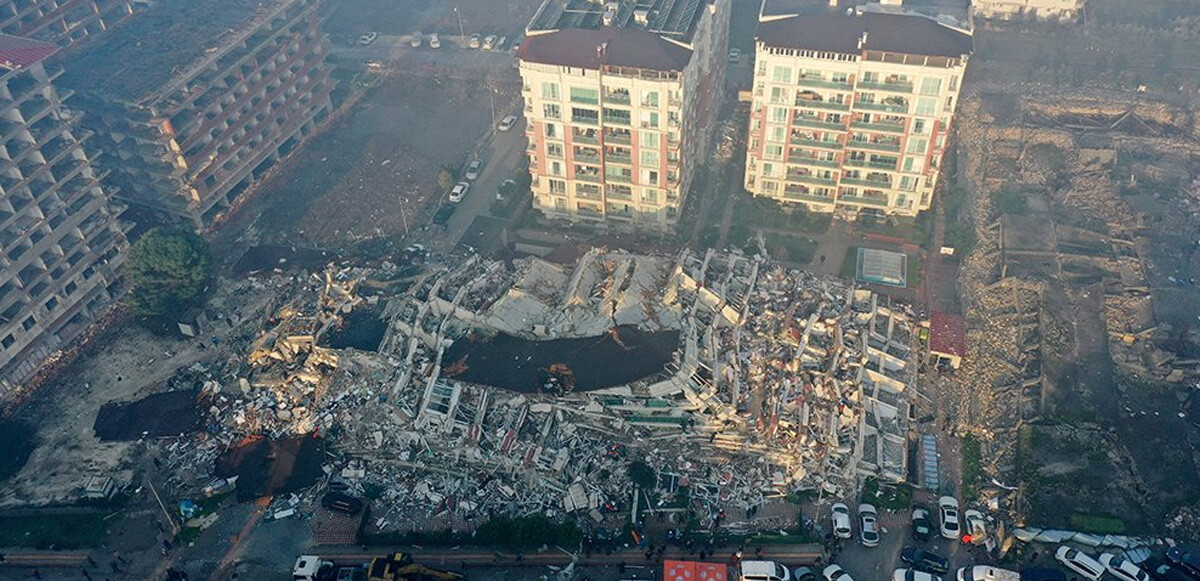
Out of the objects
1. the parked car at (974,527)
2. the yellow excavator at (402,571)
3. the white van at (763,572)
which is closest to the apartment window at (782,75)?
the parked car at (974,527)

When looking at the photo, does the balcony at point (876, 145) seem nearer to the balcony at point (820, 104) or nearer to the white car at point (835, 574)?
the balcony at point (820, 104)

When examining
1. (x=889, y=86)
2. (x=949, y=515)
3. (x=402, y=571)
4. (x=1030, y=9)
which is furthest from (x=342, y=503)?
(x=1030, y=9)

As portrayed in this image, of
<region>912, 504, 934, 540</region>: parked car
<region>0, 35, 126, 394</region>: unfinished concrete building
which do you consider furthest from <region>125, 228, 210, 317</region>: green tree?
<region>912, 504, 934, 540</region>: parked car

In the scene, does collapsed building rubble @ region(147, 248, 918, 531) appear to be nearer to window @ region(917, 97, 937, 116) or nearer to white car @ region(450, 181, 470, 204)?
window @ region(917, 97, 937, 116)

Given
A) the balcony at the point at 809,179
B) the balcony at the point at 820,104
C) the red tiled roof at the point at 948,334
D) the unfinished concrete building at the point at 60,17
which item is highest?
the unfinished concrete building at the point at 60,17

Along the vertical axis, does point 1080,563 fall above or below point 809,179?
below

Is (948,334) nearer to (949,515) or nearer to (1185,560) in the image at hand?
(949,515)
